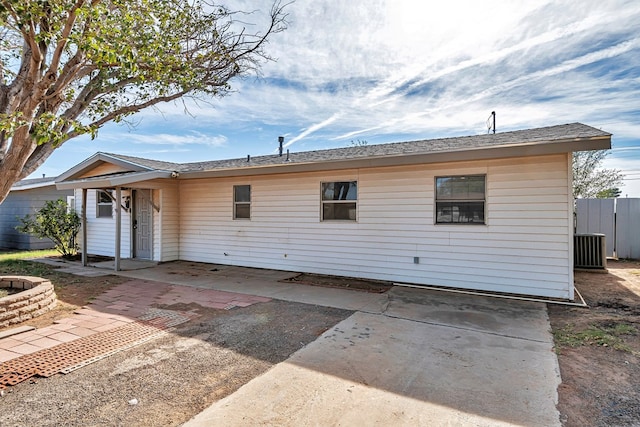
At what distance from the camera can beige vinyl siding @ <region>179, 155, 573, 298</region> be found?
20.0 ft

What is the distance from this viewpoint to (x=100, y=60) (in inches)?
173

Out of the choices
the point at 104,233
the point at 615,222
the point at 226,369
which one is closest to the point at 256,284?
the point at 226,369

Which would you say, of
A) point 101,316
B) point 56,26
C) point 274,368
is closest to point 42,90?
point 56,26

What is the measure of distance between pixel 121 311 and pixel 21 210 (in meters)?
11.8

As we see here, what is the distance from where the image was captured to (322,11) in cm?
746

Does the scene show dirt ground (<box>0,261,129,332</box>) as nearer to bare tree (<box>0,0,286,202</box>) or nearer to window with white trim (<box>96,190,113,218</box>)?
bare tree (<box>0,0,286,202</box>)

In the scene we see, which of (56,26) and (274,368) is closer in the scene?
(274,368)

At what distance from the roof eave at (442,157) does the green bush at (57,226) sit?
237 inches

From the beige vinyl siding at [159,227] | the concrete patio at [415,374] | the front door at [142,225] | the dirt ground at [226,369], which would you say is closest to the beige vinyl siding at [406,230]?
the beige vinyl siding at [159,227]

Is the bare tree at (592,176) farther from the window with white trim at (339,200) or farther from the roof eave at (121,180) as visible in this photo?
the roof eave at (121,180)

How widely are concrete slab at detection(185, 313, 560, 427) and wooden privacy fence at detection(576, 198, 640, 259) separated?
30.4ft

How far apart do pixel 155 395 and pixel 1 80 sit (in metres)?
5.11

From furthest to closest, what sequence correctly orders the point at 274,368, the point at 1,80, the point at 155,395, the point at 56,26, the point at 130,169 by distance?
1. the point at 130,169
2. the point at 1,80
3. the point at 56,26
4. the point at 274,368
5. the point at 155,395

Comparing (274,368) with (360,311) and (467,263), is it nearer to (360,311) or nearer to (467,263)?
(360,311)
